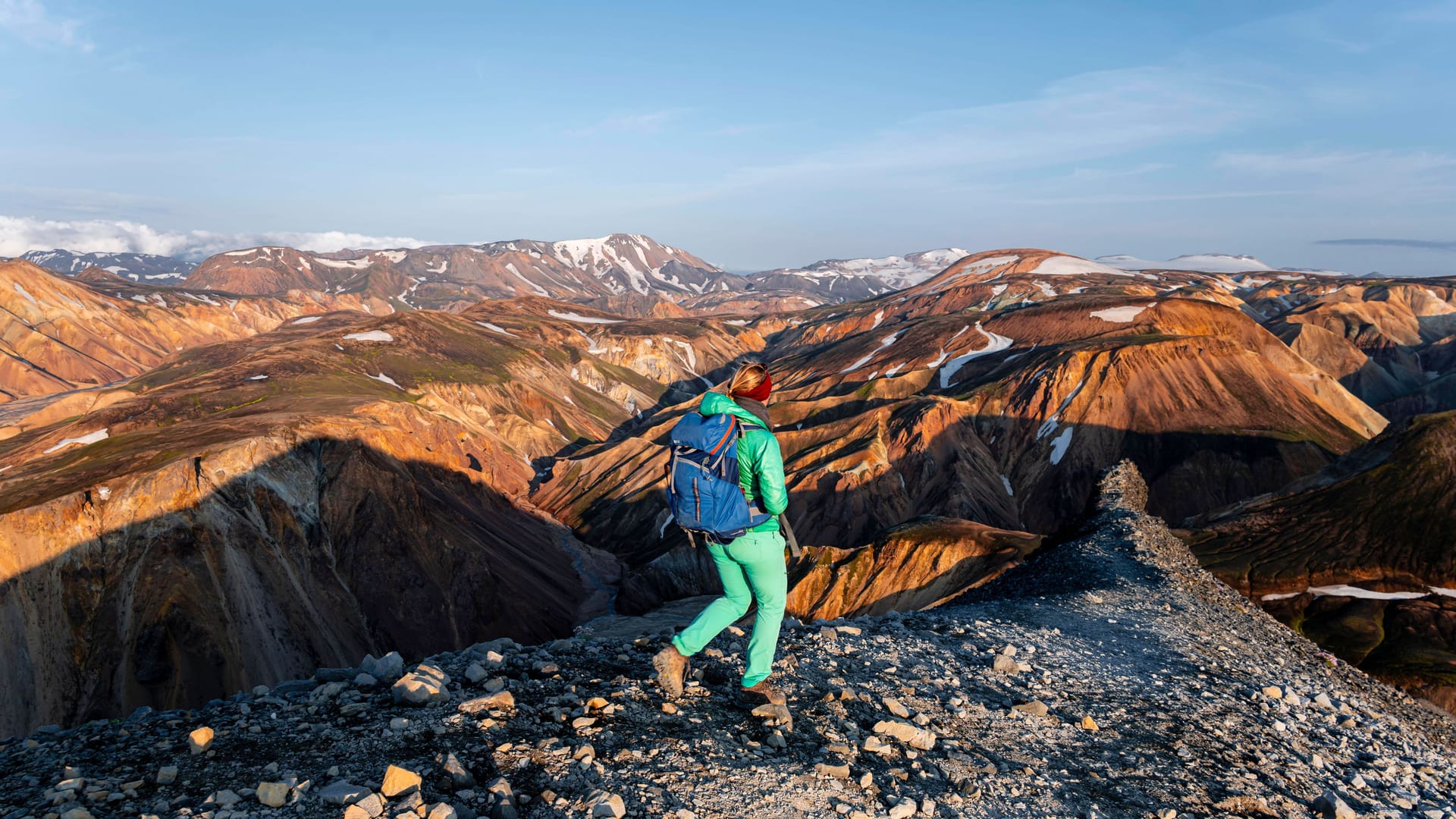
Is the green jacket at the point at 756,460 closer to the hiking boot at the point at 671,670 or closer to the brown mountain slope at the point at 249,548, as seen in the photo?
the hiking boot at the point at 671,670

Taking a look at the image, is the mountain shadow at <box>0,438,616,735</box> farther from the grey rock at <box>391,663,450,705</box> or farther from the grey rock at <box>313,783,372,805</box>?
the grey rock at <box>313,783,372,805</box>

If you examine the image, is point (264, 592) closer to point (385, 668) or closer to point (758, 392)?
point (385, 668)

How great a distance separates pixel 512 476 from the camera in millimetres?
109938

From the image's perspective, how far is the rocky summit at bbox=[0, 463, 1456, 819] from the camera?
18.5ft

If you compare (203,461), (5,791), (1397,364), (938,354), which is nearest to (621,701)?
(5,791)

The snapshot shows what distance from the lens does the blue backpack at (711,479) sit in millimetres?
6793

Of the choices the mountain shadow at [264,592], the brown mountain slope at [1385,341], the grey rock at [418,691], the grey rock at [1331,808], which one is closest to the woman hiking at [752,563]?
the grey rock at [418,691]

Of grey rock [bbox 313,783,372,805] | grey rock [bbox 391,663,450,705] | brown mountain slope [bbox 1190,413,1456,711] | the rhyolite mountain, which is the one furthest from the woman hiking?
brown mountain slope [bbox 1190,413,1456,711]

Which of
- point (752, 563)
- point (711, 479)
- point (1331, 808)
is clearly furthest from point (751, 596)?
point (1331, 808)

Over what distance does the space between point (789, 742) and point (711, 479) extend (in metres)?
2.58

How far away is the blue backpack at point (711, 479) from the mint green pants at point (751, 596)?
0.24 metres

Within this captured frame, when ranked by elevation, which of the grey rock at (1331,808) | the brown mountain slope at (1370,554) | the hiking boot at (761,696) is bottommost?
the brown mountain slope at (1370,554)

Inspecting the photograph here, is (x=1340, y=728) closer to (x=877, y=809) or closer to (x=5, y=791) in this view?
(x=877, y=809)

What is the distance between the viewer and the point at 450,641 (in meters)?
57.7
